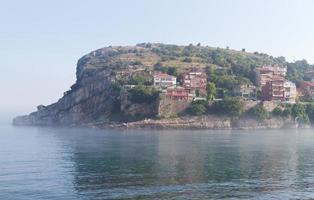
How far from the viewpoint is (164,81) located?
127m

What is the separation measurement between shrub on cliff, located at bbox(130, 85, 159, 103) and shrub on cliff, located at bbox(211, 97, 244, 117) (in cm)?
1446

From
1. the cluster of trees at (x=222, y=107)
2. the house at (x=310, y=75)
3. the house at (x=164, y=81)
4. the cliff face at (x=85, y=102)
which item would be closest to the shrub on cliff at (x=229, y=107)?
the cluster of trees at (x=222, y=107)

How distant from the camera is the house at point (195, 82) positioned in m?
128

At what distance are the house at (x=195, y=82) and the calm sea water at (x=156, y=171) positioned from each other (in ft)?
182

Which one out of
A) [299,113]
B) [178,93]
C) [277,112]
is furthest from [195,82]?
[299,113]

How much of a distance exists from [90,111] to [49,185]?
89961 millimetres

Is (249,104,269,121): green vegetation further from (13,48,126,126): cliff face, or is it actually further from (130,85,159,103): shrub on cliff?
(13,48,126,126): cliff face

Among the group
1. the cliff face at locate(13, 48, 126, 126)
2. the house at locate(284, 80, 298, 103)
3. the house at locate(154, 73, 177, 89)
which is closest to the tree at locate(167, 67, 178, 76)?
the house at locate(154, 73, 177, 89)

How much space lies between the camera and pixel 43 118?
14438cm

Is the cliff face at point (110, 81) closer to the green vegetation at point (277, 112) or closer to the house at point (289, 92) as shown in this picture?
the green vegetation at point (277, 112)

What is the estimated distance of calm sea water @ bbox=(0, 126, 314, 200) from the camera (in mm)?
36281

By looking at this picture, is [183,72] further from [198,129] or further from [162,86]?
[198,129]

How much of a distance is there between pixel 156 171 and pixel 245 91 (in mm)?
89149

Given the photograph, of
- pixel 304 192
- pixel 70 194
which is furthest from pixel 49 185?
pixel 304 192
